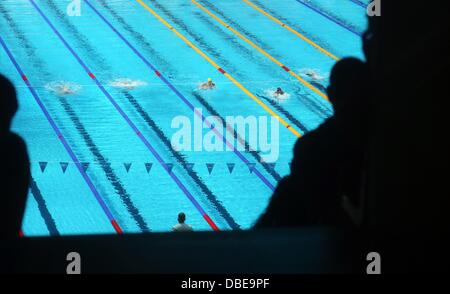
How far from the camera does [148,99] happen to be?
214cm

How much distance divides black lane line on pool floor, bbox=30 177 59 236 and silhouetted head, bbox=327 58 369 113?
95 centimetres

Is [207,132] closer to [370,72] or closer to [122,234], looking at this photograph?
[122,234]

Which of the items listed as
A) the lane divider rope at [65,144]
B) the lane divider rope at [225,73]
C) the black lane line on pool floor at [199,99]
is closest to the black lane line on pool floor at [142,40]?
the black lane line on pool floor at [199,99]

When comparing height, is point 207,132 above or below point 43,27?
below

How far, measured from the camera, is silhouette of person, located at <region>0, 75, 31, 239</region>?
1.63 m

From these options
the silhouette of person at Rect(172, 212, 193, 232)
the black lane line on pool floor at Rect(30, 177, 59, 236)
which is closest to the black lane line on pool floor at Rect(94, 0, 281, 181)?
the silhouette of person at Rect(172, 212, 193, 232)

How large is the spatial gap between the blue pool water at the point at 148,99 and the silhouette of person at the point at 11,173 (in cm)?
3

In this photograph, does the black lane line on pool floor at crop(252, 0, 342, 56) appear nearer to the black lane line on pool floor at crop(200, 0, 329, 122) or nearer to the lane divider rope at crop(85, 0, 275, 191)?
the black lane line on pool floor at crop(200, 0, 329, 122)

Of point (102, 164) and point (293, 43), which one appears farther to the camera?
point (293, 43)

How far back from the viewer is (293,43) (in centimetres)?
230

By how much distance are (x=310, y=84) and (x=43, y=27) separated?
1.00 metres

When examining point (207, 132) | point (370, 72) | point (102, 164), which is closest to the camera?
point (370, 72)
